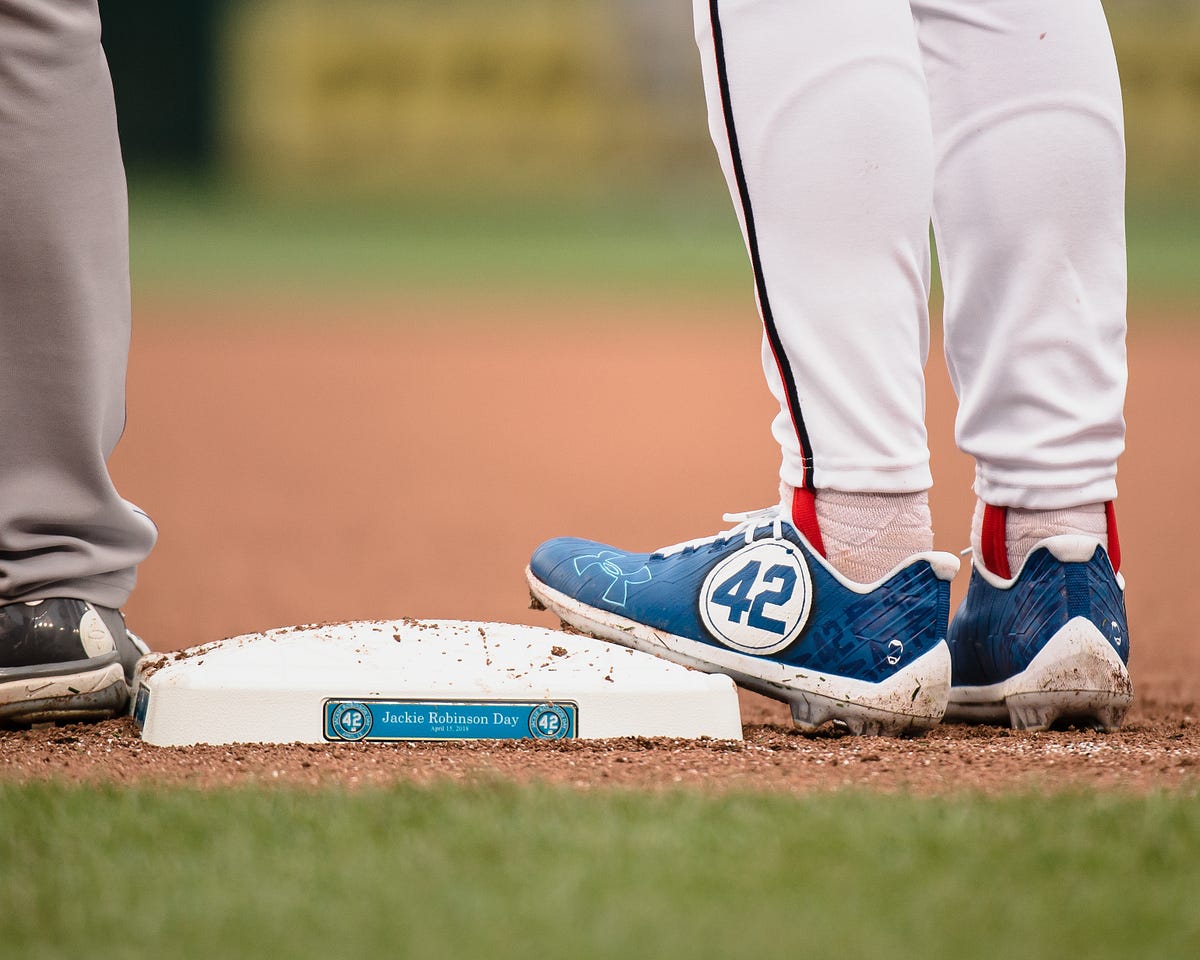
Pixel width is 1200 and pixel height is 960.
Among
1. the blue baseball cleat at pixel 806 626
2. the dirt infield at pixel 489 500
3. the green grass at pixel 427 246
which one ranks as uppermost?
the blue baseball cleat at pixel 806 626

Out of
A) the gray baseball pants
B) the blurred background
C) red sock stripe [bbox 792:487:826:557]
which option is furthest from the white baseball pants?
the blurred background

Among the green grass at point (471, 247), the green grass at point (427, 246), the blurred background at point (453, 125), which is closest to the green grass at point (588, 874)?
the green grass at point (471, 247)

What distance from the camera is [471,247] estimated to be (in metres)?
12.8

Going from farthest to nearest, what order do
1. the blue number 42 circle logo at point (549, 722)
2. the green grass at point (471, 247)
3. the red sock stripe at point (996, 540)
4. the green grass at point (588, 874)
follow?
the green grass at point (471, 247) < the red sock stripe at point (996, 540) < the blue number 42 circle logo at point (549, 722) < the green grass at point (588, 874)

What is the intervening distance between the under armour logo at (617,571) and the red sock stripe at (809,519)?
7.0 inches

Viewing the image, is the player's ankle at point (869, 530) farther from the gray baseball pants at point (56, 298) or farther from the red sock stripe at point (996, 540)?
the gray baseball pants at point (56, 298)

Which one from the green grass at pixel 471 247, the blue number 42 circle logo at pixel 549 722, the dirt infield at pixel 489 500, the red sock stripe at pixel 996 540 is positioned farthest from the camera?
the green grass at pixel 471 247

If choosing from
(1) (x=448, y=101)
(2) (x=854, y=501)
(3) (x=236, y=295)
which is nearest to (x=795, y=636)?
(2) (x=854, y=501)

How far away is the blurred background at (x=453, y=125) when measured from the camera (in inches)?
527

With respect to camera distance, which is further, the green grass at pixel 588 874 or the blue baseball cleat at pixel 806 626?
the blue baseball cleat at pixel 806 626

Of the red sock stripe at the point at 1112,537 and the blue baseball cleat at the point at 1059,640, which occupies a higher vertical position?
the red sock stripe at the point at 1112,537

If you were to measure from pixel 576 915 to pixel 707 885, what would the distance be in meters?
0.10

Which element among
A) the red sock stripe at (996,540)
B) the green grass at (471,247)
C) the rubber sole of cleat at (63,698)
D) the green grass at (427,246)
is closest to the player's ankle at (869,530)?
the red sock stripe at (996,540)

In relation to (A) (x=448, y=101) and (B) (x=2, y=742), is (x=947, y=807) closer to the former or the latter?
(B) (x=2, y=742)
